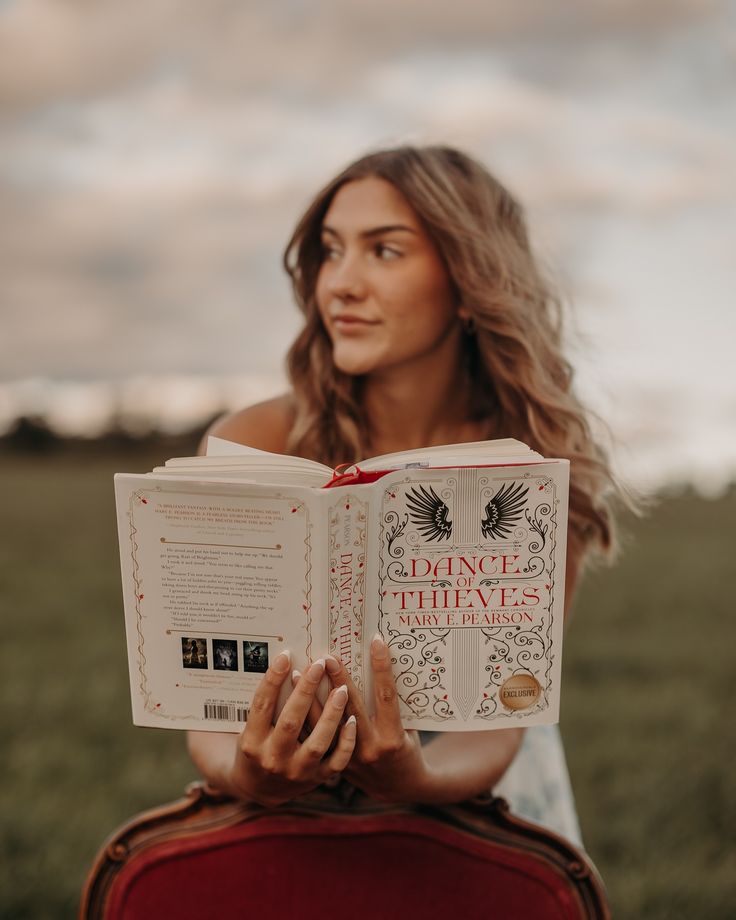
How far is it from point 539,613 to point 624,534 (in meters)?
1.16

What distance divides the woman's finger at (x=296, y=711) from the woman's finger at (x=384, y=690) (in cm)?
10

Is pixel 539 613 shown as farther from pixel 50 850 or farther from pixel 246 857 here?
pixel 50 850

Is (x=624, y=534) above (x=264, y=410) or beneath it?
beneath

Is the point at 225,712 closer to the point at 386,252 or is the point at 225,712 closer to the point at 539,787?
the point at 386,252

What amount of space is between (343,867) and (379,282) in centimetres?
129

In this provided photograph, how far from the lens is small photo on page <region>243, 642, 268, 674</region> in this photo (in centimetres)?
168

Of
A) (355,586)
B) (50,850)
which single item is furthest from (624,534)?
(50,850)

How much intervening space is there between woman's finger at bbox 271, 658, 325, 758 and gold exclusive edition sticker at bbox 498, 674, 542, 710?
35 centimetres

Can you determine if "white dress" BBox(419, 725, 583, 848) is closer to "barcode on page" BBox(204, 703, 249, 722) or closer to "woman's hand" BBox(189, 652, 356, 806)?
"woman's hand" BBox(189, 652, 356, 806)

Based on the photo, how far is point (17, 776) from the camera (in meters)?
4.49

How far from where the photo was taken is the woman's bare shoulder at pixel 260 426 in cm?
251

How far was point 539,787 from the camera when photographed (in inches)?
112

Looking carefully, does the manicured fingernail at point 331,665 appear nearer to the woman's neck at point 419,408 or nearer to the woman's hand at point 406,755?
the woman's hand at point 406,755

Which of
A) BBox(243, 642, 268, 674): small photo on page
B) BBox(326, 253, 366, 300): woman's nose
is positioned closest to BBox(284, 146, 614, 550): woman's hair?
BBox(326, 253, 366, 300): woman's nose
